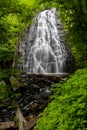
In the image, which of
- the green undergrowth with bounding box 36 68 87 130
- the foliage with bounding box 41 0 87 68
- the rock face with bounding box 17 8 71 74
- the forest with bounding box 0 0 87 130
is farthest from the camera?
the rock face with bounding box 17 8 71 74

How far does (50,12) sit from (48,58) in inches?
369

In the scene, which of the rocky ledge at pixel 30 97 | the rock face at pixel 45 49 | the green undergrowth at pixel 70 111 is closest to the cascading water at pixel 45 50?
the rock face at pixel 45 49

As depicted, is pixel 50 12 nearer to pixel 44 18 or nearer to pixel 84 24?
pixel 44 18

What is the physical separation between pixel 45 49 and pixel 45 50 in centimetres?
14

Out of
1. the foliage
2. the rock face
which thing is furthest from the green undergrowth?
the rock face

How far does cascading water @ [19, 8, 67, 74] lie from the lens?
21.8 m

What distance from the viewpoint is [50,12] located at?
3003 centimetres

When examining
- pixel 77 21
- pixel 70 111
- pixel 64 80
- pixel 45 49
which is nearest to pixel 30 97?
pixel 64 80

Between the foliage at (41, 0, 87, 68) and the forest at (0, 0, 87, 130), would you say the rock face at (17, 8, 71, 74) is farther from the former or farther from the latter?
the forest at (0, 0, 87, 130)

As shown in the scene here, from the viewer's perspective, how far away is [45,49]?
77.6 feet

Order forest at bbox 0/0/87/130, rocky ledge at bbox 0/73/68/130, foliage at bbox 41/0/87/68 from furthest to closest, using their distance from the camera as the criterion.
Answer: foliage at bbox 41/0/87/68
rocky ledge at bbox 0/73/68/130
forest at bbox 0/0/87/130

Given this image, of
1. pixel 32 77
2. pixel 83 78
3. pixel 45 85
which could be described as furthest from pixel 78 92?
pixel 32 77

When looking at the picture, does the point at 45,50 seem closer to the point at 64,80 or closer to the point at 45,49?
the point at 45,49

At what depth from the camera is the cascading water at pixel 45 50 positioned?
2178cm
